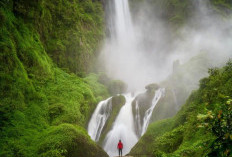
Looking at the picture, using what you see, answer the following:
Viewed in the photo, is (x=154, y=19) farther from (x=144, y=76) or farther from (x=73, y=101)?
(x=73, y=101)

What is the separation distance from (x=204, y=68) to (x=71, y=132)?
22068 mm

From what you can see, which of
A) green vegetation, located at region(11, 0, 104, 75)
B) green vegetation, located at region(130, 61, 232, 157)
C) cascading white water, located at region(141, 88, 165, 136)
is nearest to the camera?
green vegetation, located at region(130, 61, 232, 157)

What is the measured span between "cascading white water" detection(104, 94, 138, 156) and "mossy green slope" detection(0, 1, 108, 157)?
13.0 ft

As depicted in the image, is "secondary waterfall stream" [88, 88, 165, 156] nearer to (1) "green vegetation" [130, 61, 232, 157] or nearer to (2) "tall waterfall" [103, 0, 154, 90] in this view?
(1) "green vegetation" [130, 61, 232, 157]

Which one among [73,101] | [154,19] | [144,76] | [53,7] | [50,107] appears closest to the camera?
[50,107]

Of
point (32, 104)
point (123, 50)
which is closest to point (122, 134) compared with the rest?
point (32, 104)

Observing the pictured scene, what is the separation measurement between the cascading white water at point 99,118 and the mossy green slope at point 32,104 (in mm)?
2392

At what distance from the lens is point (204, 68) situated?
78.0 ft

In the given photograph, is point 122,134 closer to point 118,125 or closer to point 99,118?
point 118,125

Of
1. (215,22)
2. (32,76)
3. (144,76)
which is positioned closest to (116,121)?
(32,76)

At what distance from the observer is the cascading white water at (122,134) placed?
15.5 metres

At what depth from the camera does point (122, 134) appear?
55.3 feet

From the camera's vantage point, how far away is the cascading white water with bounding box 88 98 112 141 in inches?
666

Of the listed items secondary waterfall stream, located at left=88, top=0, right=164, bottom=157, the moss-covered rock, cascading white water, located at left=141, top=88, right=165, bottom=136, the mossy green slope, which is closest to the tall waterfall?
secondary waterfall stream, located at left=88, top=0, right=164, bottom=157
